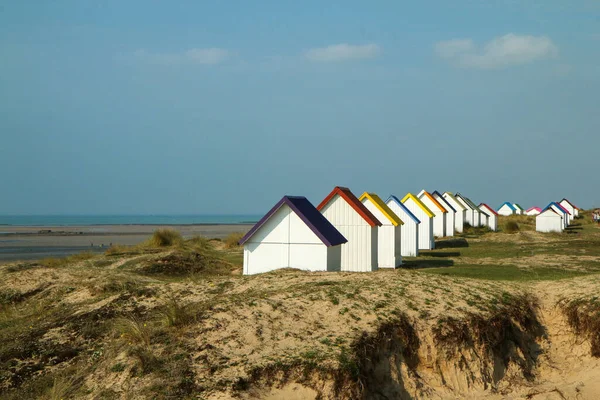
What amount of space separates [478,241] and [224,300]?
42310mm

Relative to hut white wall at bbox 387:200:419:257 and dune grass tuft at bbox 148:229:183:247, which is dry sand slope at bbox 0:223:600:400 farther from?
dune grass tuft at bbox 148:229:183:247

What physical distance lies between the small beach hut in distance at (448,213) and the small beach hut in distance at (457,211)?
2327mm

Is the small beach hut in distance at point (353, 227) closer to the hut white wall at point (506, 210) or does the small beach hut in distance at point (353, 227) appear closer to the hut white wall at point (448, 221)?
the hut white wall at point (448, 221)

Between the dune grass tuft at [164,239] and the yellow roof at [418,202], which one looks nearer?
the dune grass tuft at [164,239]

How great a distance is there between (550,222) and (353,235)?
42.3 meters

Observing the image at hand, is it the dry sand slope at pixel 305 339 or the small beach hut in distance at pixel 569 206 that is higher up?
the small beach hut in distance at pixel 569 206

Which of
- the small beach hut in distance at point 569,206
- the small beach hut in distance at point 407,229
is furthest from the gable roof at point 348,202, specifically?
the small beach hut in distance at point 569,206

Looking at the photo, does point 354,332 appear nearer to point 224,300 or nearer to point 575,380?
point 224,300

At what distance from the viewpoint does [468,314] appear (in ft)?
48.9

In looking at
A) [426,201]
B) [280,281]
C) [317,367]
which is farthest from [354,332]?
[426,201]

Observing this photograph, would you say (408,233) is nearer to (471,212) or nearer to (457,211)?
(457,211)

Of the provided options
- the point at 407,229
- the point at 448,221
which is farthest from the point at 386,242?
the point at 448,221

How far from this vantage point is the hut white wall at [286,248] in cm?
2188

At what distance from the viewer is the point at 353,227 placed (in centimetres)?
2800
